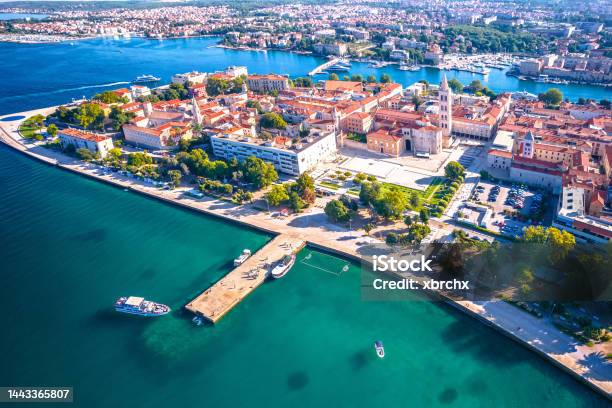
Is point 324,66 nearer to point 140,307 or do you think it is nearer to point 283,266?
point 283,266

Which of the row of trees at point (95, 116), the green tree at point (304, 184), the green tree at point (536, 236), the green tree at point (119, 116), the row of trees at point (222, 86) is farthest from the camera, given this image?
the row of trees at point (222, 86)

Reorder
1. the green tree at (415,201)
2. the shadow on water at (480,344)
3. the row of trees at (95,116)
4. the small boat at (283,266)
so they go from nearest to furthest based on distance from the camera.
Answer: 1. the shadow on water at (480,344)
2. the small boat at (283,266)
3. the green tree at (415,201)
4. the row of trees at (95,116)

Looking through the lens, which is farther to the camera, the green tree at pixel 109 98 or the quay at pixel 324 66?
the quay at pixel 324 66

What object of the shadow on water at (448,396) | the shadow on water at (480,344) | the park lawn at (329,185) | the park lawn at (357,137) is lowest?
the shadow on water at (448,396)

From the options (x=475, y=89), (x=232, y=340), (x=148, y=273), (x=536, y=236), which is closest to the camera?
(x=232, y=340)

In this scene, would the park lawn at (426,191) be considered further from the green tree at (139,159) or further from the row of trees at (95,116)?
the row of trees at (95,116)

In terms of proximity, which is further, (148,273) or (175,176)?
(175,176)

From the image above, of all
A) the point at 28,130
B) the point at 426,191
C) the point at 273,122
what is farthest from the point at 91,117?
the point at 426,191

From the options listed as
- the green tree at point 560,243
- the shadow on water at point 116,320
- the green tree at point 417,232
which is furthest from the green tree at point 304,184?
the green tree at point 560,243
